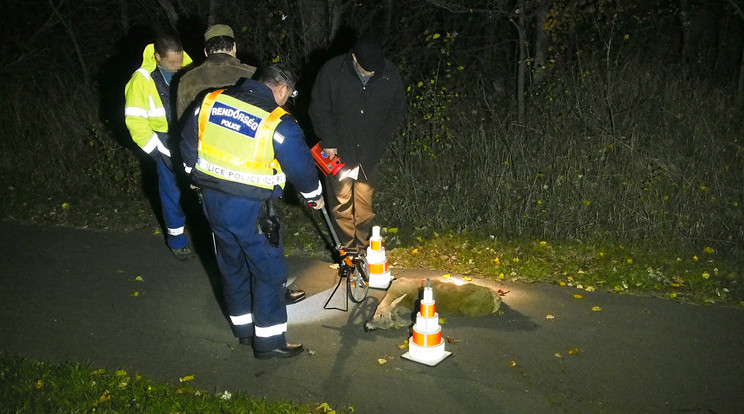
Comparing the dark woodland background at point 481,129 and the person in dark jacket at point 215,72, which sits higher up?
the person in dark jacket at point 215,72

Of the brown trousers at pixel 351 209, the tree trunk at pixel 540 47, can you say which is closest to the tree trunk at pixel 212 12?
the tree trunk at pixel 540 47

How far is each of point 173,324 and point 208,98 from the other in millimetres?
1957

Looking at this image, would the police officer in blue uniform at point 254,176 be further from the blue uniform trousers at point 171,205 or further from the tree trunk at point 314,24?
the tree trunk at point 314,24

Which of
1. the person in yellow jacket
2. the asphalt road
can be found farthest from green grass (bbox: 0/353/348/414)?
the person in yellow jacket

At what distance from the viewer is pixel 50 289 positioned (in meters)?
6.16

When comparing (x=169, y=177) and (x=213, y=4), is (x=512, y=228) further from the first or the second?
(x=213, y=4)

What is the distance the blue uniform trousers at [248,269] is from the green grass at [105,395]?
56cm

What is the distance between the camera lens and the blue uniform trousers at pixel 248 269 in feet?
14.7

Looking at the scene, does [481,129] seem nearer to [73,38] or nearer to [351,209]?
[351,209]

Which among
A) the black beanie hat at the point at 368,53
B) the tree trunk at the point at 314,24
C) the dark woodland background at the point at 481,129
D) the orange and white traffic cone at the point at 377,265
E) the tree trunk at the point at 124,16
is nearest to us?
the black beanie hat at the point at 368,53

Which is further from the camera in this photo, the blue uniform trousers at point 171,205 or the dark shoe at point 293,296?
the blue uniform trousers at point 171,205

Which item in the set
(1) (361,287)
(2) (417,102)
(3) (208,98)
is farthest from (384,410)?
(2) (417,102)

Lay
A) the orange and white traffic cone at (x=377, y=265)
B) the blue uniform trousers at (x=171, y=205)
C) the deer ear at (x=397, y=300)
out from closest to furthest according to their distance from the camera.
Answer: the deer ear at (x=397, y=300) < the orange and white traffic cone at (x=377, y=265) < the blue uniform trousers at (x=171, y=205)

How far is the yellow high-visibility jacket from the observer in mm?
6266
